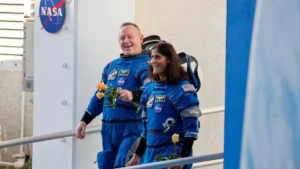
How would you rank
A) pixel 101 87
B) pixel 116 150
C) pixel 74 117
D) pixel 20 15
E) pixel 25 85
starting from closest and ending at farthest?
1. pixel 101 87
2. pixel 116 150
3. pixel 74 117
4. pixel 25 85
5. pixel 20 15

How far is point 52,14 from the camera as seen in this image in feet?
17.1

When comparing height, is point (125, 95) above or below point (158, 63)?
below

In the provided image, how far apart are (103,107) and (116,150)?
13.9 inches

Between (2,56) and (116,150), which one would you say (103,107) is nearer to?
(116,150)

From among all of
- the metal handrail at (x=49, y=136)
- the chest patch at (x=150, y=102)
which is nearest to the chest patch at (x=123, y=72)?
the chest patch at (x=150, y=102)

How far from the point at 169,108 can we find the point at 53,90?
1882 millimetres

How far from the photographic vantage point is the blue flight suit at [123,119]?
13.8 ft

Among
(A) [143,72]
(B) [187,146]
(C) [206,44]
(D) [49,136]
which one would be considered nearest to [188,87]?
(B) [187,146]

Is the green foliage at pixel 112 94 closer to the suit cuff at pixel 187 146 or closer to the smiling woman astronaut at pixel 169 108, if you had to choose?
the smiling woman astronaut at pixel 169 108

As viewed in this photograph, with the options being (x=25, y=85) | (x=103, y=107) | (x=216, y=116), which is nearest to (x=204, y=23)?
(x=216, y=116)

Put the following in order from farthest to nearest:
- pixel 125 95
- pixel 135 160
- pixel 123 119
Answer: pixel 123 119 → pixel 125 95 → pixel 135 160

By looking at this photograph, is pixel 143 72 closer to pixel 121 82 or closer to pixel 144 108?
pixel 121 82

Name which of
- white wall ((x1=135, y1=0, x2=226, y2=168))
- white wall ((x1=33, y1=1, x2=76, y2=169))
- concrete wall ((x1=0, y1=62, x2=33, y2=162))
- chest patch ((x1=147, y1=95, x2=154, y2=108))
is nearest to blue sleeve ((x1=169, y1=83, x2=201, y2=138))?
chest patch ((x1=147, y1=95, x2=154, y2=108))

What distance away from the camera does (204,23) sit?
5.25m
